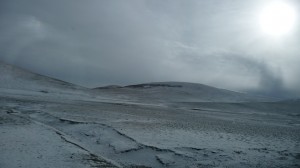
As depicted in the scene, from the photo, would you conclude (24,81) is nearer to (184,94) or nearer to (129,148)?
(184,94)

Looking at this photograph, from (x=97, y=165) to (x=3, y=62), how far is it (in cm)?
5435

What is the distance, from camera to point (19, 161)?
6.98 metres

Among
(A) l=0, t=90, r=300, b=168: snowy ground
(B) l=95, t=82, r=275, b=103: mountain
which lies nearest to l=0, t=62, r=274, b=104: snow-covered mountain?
(B) l=95, t=82, r=275, b=103: mountain

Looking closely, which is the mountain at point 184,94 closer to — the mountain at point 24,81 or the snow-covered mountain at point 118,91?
the snow-covered mountain at point 118,91

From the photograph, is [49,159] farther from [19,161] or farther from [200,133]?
[200,133]

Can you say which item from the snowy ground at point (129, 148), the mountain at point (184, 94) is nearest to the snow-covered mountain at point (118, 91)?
the mountain at point (184, 94)

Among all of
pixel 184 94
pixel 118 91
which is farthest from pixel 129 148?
pixel 118 91

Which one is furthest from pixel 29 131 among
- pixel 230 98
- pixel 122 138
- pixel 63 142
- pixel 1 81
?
pixel 230 98

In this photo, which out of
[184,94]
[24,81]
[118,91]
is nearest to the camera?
[24,81]

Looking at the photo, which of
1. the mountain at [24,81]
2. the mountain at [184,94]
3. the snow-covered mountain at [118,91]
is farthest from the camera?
the mountain at [184,94]

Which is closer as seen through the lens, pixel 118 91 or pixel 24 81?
pixel 24 81

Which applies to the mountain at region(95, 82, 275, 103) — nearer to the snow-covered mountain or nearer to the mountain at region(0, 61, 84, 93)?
the snow-covered mountain

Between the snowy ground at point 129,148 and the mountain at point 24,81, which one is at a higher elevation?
the mountain at point 24,81

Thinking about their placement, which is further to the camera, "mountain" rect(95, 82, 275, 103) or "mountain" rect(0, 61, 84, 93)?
"mountain" rect(95, 82, 275, 103)
